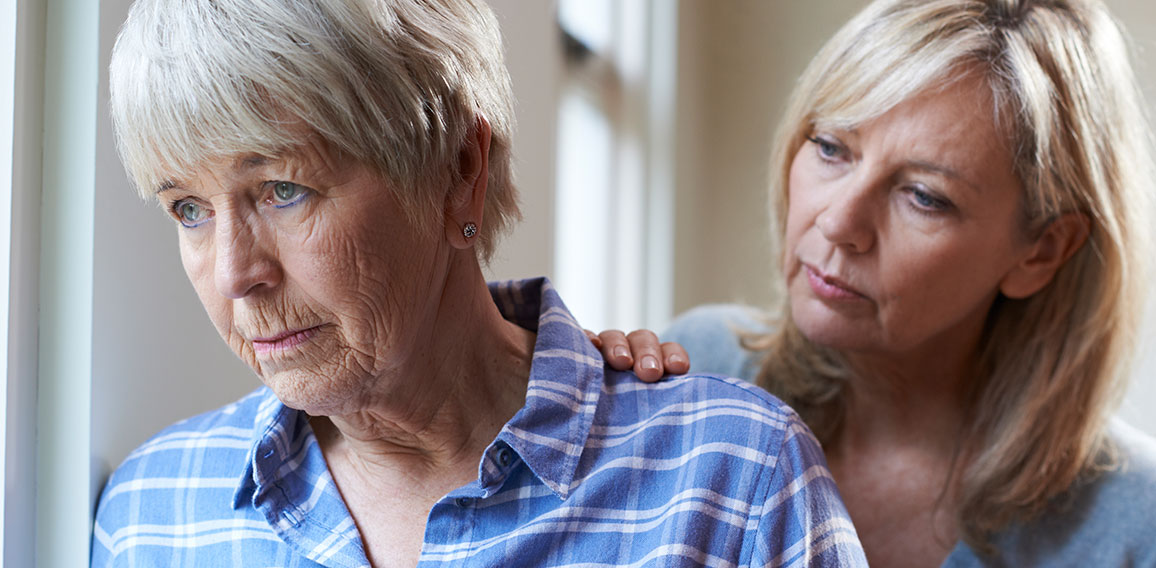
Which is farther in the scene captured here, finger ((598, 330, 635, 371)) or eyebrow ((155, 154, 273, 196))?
finger ((598, 330, 635, 371))

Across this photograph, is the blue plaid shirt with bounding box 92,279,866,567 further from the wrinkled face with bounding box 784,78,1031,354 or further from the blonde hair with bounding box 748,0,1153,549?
the blonde hair with bounding box 748,0,1153,549

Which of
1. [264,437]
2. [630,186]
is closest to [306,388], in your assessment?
[264,437]

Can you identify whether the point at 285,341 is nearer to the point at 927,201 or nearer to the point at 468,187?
the point at 468,187

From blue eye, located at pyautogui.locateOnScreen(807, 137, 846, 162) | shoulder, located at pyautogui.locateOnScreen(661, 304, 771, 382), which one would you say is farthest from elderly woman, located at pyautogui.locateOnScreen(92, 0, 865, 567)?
shoulder, located at pyautogui.locateOnScreen(661, 304, 771, 382)

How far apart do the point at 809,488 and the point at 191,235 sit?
2.11 ft

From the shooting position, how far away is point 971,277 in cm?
157

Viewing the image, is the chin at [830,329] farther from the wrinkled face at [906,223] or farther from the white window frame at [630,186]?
the white window frame at [630,186]

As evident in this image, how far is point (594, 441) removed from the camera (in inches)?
44.7

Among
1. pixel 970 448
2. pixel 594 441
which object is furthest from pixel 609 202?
pixel 594 441

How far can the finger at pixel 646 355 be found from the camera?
123cm

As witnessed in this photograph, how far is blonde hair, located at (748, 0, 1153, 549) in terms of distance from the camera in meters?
1.53

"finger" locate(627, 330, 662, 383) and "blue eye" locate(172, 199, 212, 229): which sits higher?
"blue eye" locate(172, 199, 212, 229)

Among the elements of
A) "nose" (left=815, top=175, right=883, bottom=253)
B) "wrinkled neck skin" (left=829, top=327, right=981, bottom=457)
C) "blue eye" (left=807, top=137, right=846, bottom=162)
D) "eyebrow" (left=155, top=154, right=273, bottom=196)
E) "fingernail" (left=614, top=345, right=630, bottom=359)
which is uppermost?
"blue eye" (left=807, top=137, right=846, bottom=162)

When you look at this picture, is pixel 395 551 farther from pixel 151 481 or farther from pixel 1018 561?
pixel 1018 561
